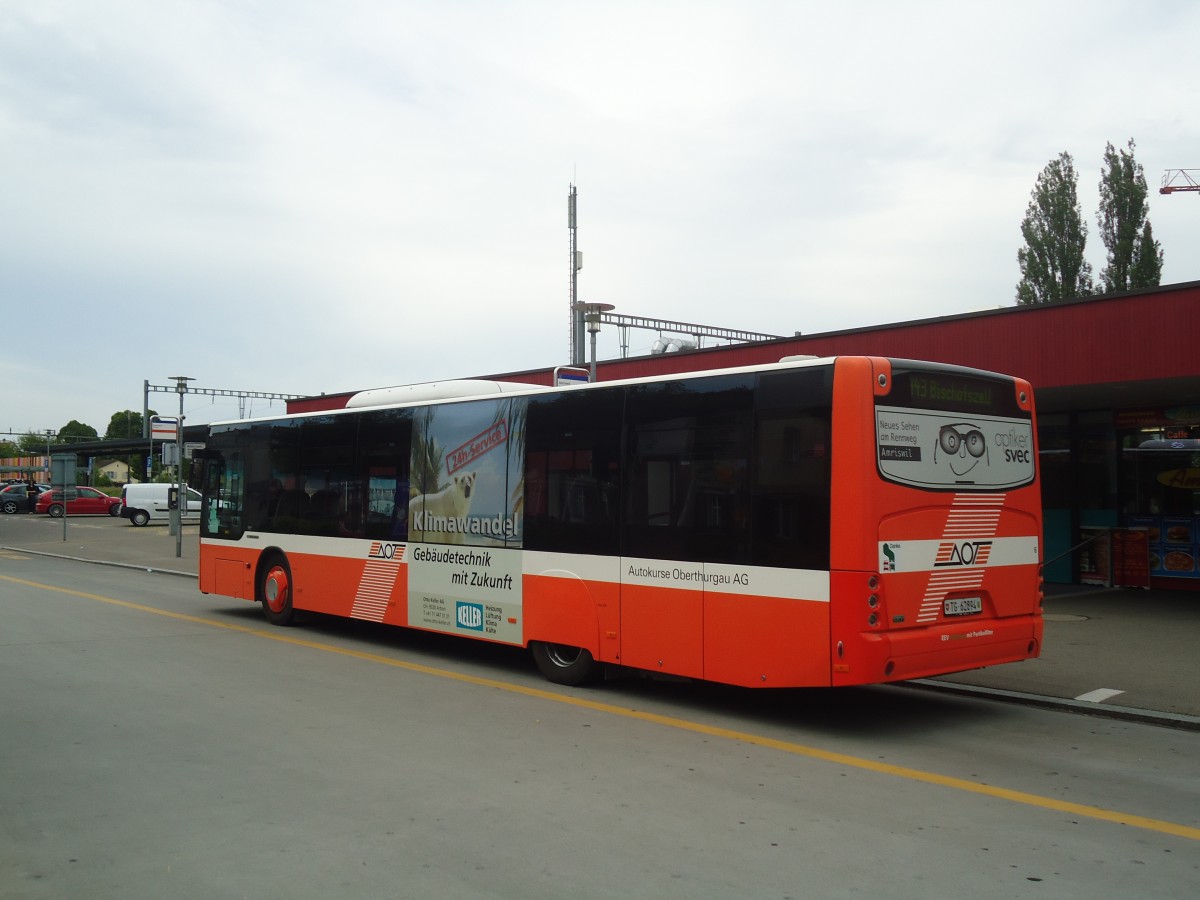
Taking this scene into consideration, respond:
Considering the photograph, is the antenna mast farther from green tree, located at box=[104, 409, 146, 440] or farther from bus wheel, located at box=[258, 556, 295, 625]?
green tree, located at box=[104, 409, 146, 440]

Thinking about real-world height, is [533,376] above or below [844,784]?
above

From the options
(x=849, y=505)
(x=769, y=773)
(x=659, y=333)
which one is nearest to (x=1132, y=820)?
(x=769, y=773)

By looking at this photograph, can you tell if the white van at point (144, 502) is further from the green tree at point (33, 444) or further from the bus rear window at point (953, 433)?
the green tree at point (33, 444)

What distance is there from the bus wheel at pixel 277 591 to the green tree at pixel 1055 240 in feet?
152

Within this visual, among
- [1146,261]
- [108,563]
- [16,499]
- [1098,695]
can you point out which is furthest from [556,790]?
[16,499]

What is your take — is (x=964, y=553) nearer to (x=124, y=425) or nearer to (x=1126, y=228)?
(x=1126, y=228)

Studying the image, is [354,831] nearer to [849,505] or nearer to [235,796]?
[235,796]

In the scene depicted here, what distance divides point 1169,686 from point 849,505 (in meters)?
4.59

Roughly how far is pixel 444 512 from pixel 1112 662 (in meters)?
7.47

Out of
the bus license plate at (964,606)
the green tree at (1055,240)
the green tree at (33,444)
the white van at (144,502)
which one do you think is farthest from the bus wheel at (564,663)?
the green tree at (33,444)

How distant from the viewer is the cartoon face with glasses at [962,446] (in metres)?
8.19

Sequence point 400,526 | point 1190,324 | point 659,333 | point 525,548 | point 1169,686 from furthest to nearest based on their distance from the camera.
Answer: point 659,333 < point 1190,324 < point 400,526 < point 525,548 < point 1169,686

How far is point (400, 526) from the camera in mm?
12109

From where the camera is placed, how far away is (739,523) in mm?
8281
